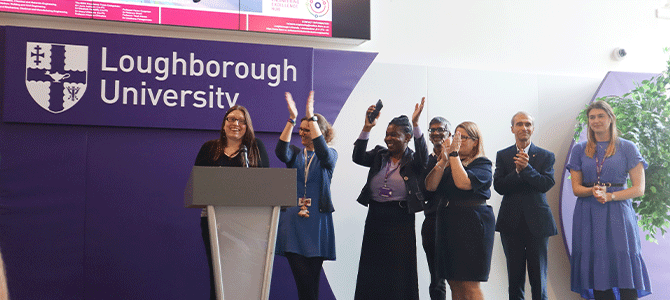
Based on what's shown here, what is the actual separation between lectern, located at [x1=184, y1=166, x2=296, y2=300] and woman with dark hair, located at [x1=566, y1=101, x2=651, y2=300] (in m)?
2.40

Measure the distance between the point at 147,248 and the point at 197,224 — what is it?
408 millimetres

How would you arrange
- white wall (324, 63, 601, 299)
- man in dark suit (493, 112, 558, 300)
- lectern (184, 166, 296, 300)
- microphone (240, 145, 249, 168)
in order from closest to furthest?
lectern (184, 166, 296, 300) → microphone (240, 145, 249, 168) → man in dark suit (493, 112, 558, 300) → white wall (324, 63, 601, 299)

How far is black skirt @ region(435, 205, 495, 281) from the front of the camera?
3670 millimetres

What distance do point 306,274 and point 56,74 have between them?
7.98 feet

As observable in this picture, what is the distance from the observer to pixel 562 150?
541cm

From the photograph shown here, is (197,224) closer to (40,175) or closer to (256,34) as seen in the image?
(40,175)

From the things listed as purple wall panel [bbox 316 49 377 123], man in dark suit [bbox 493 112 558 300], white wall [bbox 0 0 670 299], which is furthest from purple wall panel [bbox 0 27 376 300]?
man in dark suit [bbox 493 112 558 300]

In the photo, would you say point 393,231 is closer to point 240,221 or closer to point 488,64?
point 240,221

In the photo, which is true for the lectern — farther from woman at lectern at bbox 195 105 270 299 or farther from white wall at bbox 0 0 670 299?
white wall at bbox 0 0 670 299

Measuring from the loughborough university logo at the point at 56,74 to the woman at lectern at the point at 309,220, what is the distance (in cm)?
174

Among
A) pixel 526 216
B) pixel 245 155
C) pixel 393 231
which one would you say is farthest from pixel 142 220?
pixel 526 216

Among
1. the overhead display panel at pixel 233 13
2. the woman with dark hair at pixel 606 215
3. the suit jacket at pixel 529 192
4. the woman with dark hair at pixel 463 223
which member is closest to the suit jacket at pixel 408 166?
the woman with dark hair at pixel 463 223

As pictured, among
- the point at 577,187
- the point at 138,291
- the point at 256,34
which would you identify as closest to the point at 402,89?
→ the point at 256,34

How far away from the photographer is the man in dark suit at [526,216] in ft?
12.6
